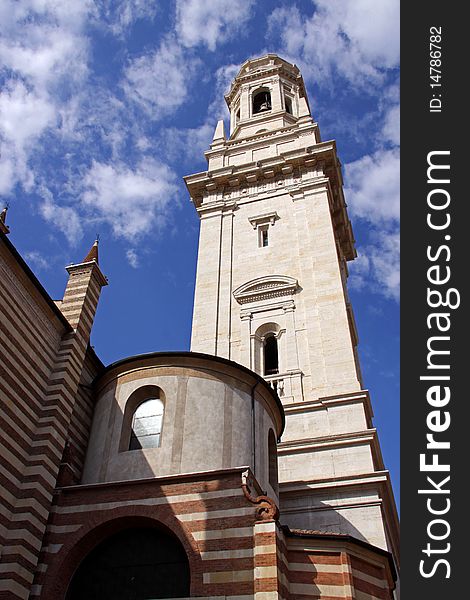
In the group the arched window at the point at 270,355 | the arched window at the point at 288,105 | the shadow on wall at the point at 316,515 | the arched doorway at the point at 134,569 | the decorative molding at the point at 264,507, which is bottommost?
the arched doorway at the point at 134,569

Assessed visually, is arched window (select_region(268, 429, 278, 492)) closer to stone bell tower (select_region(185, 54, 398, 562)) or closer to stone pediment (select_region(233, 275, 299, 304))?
stone bell tower (select_region(185, 54, 398, 562))

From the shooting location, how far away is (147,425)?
52.4 ft

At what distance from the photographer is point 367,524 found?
727 inches

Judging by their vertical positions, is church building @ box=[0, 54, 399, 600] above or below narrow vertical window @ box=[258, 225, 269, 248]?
below

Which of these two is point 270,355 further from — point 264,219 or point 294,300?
point 264,219

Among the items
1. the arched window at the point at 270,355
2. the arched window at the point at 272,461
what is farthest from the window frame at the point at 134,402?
the arched window at the point at 270,355

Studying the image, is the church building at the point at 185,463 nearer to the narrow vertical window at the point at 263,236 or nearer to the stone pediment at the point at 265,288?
the stone pediment at the point at 265,288

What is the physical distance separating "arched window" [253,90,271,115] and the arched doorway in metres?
32.5

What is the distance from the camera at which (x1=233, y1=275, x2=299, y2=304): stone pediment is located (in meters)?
26.8

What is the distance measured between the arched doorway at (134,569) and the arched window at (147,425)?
229 centimetres

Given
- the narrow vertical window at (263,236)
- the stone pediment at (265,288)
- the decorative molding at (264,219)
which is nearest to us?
the stone pediment at (265,288)

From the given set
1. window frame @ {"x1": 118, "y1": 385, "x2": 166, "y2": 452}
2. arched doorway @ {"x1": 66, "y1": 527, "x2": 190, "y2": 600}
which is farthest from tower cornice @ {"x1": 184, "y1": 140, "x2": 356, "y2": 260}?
arched doorway @ {"x1": 66, "y1": 527, "x2": 190, "y2": 600}

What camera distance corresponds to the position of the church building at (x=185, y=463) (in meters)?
12.9

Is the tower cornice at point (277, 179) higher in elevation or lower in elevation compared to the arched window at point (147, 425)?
higher
